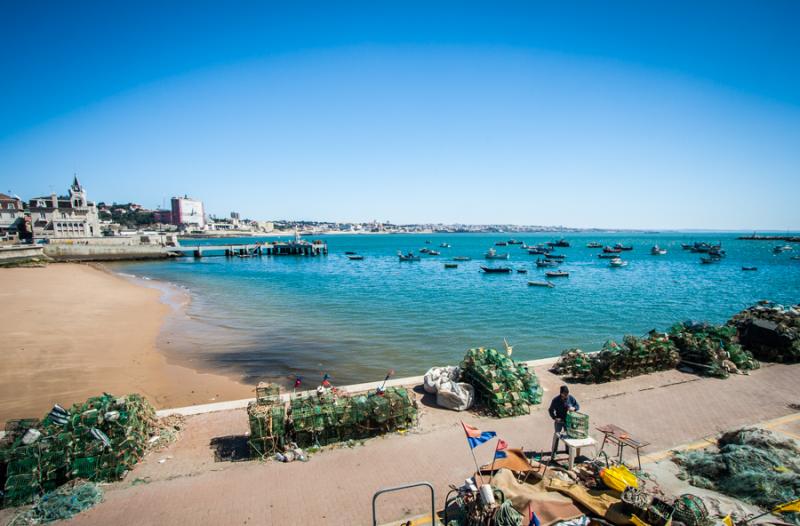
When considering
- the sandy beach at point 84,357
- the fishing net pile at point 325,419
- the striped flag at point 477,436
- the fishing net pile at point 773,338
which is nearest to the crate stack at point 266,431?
the fishing net pile at point 325,419

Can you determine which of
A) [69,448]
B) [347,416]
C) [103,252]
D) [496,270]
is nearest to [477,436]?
[347,416]

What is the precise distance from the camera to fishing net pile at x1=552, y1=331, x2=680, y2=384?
42.6 ft

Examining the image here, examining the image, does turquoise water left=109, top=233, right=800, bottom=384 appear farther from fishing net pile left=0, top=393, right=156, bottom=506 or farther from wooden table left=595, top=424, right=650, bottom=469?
wooden table left=595, top=424, right=650, bottom=469

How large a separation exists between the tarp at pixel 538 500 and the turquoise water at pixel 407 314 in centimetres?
1106

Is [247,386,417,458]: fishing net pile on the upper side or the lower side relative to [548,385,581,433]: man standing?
lower

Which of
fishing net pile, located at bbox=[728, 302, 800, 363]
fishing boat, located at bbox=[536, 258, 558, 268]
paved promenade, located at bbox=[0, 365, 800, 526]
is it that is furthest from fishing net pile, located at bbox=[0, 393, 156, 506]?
fishing boat, located at bbox=[536, 258, 558, 268]

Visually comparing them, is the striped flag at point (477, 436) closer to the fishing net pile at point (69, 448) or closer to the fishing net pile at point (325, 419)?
the fishing net pile at point (325, 419)

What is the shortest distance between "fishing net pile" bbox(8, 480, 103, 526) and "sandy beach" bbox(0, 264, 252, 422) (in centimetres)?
667

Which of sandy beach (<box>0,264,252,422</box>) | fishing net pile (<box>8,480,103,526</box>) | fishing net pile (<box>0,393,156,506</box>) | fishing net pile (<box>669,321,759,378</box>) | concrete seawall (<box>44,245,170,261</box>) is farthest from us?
concrete seawall (<box>44,245,170,261</box>)

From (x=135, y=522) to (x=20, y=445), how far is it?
3.17 m

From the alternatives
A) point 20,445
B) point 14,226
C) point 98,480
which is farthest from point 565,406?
point 14,226

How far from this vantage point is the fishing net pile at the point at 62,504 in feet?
21.6

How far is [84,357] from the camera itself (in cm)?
1828

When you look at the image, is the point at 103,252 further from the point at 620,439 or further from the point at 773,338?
the point at 773,338
